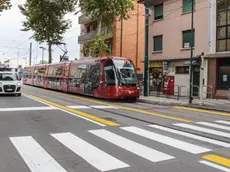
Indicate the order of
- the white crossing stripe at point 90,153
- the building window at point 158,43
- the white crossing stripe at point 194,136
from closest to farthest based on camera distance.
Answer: the white crossing stripe at point 90,153 < the white crossing stripe at point 194,136 < the building window at point 158,43

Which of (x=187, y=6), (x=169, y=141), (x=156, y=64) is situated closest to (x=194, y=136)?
(x=169, y=141)

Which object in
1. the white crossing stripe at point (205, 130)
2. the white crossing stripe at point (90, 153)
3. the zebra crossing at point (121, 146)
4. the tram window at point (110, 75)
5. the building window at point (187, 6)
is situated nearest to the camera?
the white crossing stripe at point (90, 153)

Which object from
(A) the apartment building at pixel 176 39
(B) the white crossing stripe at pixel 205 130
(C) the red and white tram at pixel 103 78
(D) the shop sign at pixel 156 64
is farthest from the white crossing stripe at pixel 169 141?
(D) the shop sign at pixel 156 64

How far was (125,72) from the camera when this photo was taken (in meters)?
19.1

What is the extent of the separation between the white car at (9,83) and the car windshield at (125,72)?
7443mm

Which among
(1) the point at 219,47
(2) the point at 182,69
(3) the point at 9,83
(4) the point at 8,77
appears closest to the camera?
(3) the point at 9,83

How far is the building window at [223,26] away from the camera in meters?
20.2

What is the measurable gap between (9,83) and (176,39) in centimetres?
1359

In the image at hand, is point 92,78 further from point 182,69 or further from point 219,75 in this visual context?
point 219,75

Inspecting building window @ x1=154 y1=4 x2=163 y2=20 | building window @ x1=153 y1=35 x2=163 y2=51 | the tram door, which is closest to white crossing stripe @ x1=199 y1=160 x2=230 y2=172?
the tram door

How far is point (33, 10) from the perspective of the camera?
125ft

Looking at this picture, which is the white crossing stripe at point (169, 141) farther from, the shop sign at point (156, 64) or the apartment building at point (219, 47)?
the shop sign at point (156, 64)

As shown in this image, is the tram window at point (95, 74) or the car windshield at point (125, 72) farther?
the tram window at point (95, 74)

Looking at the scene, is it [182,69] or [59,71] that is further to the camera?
[59,71]
